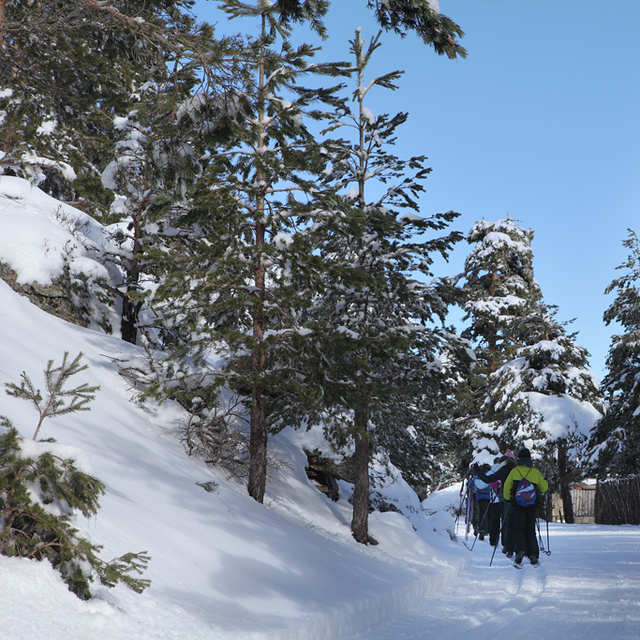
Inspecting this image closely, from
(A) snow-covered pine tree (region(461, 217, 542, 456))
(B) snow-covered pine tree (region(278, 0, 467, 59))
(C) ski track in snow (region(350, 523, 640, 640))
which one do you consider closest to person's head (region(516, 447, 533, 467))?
(C) ski track in snow (region(350, 523, 640, 640))

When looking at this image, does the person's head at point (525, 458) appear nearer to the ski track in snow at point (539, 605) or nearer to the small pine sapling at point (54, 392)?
the ski track in snow at point (539, 605)

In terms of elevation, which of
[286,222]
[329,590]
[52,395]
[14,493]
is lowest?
[329,590]

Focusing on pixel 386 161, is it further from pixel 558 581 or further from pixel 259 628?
pixel 259 628

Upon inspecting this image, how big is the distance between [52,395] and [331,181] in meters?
11.4

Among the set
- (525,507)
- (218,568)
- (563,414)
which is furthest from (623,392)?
(218,568)

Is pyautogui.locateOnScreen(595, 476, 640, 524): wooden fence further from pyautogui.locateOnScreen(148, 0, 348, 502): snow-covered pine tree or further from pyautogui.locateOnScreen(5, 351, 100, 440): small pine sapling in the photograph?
pyautogui.locateOnScreen(5, 351, 100, 440): small pine sapling

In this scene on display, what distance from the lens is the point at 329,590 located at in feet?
23.2

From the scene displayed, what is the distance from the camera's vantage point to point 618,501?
22.6 meters

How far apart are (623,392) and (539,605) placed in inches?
522

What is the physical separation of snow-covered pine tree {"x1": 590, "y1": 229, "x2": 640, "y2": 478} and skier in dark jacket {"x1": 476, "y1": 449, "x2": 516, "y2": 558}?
222 inches

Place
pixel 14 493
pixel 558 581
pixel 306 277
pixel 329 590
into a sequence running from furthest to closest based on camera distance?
pixel 306 277
pixel 558 581
pixel 329 590
pixel 14 493

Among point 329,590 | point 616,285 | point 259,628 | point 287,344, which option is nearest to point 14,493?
point 259,628

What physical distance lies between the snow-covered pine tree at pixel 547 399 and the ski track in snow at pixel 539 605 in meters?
12.1

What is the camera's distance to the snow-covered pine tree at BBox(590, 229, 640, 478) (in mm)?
17078
